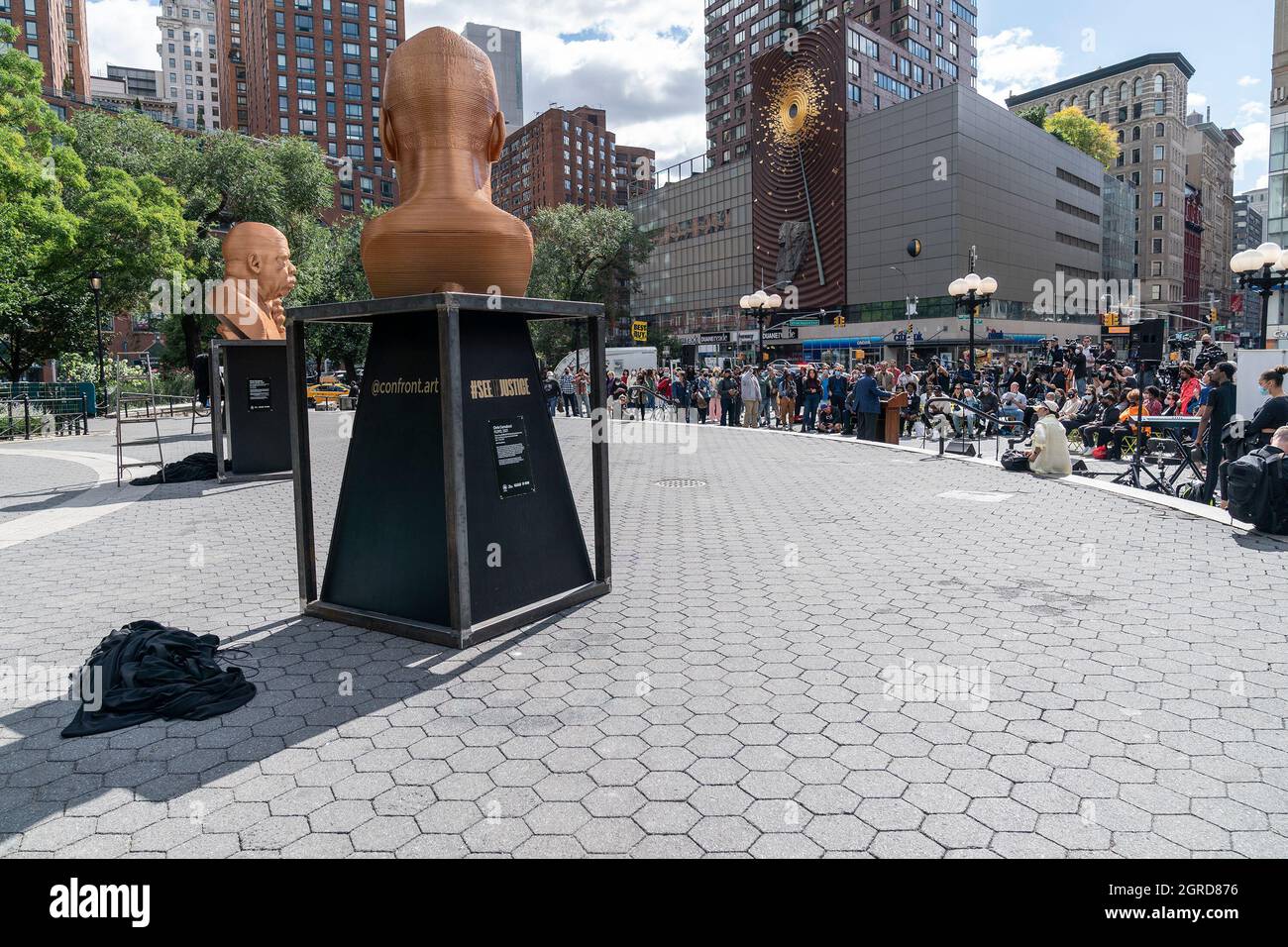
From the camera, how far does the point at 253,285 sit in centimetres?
1451

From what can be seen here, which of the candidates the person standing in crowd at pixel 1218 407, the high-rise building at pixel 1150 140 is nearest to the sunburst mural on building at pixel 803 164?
the high-rise building at pixel 1150 140

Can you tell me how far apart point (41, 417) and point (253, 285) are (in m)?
15.0

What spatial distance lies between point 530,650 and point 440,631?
613 mm

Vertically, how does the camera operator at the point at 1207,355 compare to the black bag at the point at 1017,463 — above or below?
above

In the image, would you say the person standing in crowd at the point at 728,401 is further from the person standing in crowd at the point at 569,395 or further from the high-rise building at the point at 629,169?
the high-rise building at the point at 629,169

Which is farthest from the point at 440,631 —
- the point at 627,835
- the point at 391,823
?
the point at 627,835

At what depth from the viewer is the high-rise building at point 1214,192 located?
4904 inches

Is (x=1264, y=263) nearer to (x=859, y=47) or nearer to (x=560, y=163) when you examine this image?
(x=859, y=47)

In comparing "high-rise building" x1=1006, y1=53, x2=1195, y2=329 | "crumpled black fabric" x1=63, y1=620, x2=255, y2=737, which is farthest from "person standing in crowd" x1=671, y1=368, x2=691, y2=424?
"high-rise building" x1=1006, y1=53, x2=1195, y2=329

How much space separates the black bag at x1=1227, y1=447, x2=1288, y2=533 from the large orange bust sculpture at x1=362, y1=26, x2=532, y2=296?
7700 millimetres

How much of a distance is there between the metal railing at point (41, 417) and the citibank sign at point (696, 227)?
7189 centimetres

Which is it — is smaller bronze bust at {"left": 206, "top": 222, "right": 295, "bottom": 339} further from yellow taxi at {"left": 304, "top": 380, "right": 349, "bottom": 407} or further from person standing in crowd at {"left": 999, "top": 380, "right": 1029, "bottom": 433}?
yellow taxi at {"left": 304, "top": 380, "right": 349, "bottom": 407}

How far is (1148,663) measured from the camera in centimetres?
488
